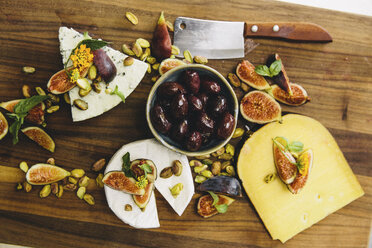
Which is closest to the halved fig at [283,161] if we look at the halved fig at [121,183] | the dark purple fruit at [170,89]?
the dark purple fruit at [170,89]

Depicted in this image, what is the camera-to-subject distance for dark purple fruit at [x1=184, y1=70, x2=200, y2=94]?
1422mm

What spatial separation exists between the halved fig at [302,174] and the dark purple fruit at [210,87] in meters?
0.60

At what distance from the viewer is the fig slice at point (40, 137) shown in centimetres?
156

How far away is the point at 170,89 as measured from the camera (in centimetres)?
139

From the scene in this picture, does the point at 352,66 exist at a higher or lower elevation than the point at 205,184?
higher

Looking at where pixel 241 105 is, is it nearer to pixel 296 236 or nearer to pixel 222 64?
pixel 222 64

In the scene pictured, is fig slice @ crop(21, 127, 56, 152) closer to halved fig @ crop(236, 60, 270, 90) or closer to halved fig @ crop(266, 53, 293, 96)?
halved fig @ crop(236, 60, 270, 90)

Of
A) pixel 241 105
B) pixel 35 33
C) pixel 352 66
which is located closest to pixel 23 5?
pixel 35 33

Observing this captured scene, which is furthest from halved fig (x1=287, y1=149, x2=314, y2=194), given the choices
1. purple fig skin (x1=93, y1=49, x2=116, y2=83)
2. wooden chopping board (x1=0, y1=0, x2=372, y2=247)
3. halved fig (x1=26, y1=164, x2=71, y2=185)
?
halved fig (x1=26, y1=164, x2=71, y2=185)

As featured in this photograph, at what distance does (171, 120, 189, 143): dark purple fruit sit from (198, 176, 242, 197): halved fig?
0.32 meters

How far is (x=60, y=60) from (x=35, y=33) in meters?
0.19

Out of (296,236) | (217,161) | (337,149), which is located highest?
(337,149)

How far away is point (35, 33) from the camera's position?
1.58 meters

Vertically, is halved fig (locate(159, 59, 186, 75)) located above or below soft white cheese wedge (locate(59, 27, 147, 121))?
above
